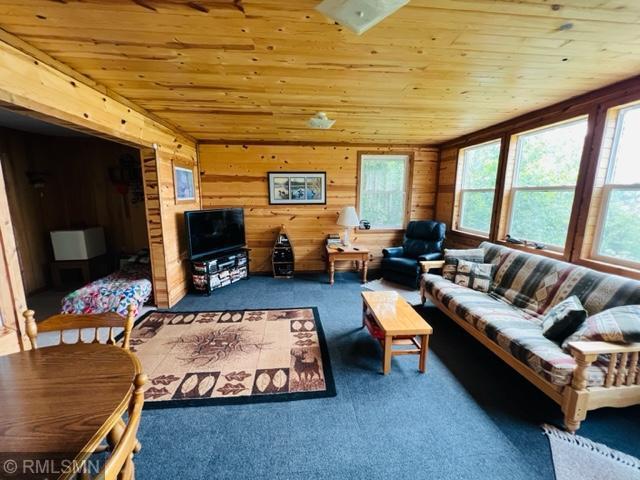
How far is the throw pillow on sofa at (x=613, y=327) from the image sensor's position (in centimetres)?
157

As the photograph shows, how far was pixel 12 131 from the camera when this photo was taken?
3539mm

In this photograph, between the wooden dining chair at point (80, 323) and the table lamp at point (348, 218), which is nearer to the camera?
the wooden dining chair at point (80, 323)

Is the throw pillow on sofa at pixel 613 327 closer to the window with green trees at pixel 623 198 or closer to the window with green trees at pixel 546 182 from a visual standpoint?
the window with green trees at pixel 623 198

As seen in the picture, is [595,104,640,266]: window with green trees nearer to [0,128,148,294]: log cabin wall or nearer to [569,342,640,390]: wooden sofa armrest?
[569,342,640,390]: wooden sofa armrest

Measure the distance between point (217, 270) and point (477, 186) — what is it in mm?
4163

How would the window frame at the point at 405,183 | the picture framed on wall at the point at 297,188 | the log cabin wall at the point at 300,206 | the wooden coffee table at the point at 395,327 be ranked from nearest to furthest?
the wooden coffee table at the point at 395,327
the log cabin wall at the point at 300,206
the picture framed on wall at the point at 297,188
the window frame at the point at 405,183

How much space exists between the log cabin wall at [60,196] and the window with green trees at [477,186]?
5.29m

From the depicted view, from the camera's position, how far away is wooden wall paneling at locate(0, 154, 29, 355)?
1.55 m

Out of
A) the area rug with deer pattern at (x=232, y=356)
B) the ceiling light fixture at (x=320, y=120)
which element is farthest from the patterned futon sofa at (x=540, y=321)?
the ceiling light fixture at (x=320, y=120)

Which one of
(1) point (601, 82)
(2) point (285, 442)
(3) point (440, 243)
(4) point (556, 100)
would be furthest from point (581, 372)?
(3) point (440, 243)

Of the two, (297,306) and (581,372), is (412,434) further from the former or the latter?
(297,306)

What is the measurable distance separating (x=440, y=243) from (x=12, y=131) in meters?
6.34

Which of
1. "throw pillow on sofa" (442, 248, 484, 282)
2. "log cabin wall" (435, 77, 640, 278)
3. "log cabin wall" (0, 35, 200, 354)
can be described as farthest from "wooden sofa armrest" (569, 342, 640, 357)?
"log cabin wall" (0, 35, 200, 354)

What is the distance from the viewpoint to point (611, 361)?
5.14 ft
